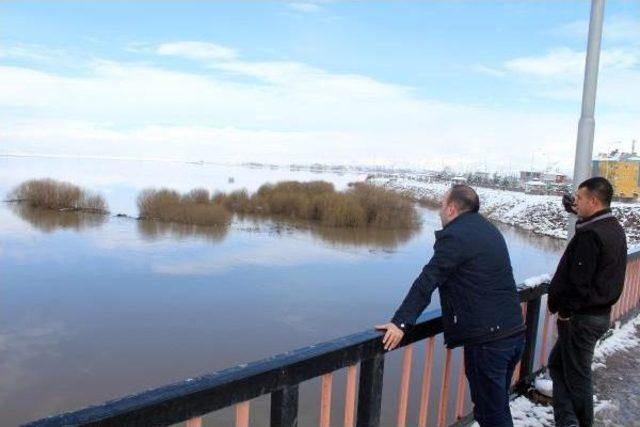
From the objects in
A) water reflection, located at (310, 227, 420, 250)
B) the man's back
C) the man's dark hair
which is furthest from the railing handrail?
water reflection, located at (310, 227, 420, 250)

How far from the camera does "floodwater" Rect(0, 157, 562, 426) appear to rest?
966 cm

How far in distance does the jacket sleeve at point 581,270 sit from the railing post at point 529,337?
0.88 meters

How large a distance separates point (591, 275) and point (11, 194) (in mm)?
49244

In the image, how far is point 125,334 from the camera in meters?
12.2

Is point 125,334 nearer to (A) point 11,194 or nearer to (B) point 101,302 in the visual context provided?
(B) point 101,302

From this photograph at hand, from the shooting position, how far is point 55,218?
3512 cm

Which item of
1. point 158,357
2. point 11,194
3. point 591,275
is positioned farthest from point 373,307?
point 11,194

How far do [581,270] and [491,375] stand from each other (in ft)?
3.31

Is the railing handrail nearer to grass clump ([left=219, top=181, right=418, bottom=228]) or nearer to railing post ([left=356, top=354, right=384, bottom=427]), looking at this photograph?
railing post ([left=356, top=354, right=384, bottom=427])

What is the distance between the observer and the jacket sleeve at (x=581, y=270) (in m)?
3.40

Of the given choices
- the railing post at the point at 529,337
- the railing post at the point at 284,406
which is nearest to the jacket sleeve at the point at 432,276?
the railing post at the point at 284,406

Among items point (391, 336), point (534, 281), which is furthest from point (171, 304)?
point (391, 336)

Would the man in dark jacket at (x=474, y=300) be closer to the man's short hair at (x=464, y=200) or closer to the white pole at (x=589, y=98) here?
the man's short hair at (x=464, y=200)

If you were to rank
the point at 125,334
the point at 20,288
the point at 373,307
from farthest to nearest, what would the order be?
1. the point at 20,288
2. the point at 373,307
3. the point at 125,334
